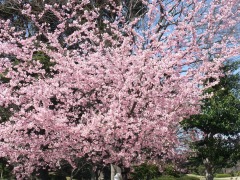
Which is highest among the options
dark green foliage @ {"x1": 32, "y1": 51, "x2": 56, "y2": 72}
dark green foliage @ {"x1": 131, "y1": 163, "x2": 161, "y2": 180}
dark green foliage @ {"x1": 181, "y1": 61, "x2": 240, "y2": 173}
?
dark green foliage @ {"x1": 32, "y1": 51, "x2": 56, "y2": 72}

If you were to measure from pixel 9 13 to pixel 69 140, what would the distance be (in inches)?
378

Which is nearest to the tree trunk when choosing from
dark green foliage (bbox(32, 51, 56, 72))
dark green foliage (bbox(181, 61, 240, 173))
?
dark green foliage (bbox(181, 61, 240, 173))

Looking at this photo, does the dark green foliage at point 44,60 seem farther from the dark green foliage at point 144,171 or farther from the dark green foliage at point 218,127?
the dark green foliage at point 144,171

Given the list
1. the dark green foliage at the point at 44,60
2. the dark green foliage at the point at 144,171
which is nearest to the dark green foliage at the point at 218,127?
the dark green foliage at the point at 144,171

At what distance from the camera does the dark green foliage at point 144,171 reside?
51.5ft

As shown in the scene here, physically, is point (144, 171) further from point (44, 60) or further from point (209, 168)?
point (44, 60)

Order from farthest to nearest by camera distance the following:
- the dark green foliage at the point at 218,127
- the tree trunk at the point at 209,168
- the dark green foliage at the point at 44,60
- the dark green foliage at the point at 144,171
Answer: the dark green foliage at the point at 144,171 → the dark green foliage at the point at 44,60 → the tree trunk at the point at 209,168 → the dark green foliage at the point at 218,127

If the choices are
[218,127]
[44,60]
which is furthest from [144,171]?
[44,60]

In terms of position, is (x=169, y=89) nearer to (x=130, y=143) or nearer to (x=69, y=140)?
(x=130, y=143)

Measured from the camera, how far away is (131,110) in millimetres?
7621

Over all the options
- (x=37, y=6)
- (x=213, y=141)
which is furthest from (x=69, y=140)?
(x=37, y=6)

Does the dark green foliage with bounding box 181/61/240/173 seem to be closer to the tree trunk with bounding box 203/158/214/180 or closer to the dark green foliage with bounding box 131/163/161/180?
the tree trunk with bounding box 203/158/214/180

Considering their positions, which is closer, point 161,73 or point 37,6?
point 161,73

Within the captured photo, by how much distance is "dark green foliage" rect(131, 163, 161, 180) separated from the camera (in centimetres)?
1570
